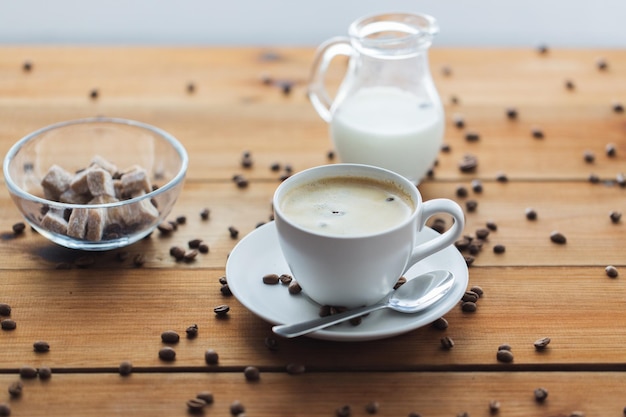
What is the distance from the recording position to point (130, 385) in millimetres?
1250

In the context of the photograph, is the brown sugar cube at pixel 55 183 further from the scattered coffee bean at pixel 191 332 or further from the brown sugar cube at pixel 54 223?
the scattered coffee bean at pixel 191 332

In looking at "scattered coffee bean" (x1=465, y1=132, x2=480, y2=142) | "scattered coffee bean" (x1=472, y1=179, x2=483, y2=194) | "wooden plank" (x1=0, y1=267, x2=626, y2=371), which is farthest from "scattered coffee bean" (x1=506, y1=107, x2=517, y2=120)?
"wooden plank" (x1=0, y1=267, x2=626, y2=371)

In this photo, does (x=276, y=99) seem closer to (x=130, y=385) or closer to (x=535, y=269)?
(x=535, y=269)

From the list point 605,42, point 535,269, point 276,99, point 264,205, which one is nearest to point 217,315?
point 264,205

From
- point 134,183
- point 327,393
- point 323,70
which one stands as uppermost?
point 323,70

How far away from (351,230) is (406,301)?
0.46 feet

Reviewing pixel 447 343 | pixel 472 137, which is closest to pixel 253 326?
pixel 447 343

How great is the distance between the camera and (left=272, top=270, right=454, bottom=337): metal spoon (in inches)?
49.6

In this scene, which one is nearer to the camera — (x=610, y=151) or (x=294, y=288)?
(x=294, y=288)

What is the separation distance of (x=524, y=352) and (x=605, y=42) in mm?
2496

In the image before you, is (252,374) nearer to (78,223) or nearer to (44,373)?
(44,373)

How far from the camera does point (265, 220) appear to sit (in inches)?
66.9

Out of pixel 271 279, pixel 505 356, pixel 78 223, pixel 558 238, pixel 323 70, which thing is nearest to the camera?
pixel 505 356

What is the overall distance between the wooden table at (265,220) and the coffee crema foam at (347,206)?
0.18 meters
